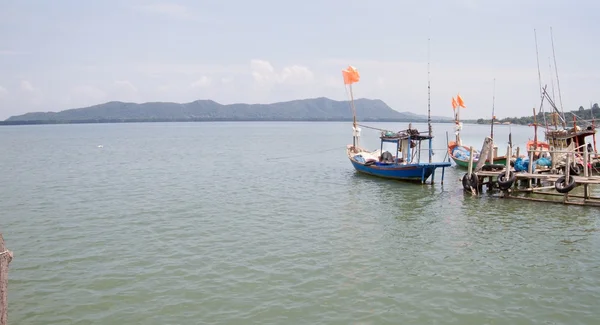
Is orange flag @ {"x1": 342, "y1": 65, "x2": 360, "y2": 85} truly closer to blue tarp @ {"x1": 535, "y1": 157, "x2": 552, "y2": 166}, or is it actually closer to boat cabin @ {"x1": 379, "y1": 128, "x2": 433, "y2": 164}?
boat cabin @ {"x1": 379, "y1": 128, "x2": 433, "y2": 164}

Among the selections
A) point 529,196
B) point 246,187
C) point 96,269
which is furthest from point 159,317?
point 529,196

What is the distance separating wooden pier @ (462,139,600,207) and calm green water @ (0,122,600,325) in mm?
1027

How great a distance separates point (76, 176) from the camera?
1581 inches

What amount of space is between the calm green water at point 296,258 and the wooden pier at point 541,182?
103 centimetres

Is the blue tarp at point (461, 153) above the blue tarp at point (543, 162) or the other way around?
the other way around

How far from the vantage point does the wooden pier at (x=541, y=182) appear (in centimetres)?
2569

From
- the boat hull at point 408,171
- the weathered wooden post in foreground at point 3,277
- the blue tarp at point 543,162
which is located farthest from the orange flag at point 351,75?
the weathered wooden post in foreground at point 3,277

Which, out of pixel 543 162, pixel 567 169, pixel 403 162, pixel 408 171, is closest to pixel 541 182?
pixel 543 162

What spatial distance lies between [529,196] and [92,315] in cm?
2520

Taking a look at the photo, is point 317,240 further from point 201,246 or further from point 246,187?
point 246,187

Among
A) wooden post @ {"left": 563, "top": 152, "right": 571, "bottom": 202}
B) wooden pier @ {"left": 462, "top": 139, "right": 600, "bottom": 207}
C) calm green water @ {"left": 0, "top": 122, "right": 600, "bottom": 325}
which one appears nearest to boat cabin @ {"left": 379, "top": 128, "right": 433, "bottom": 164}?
calm green water @ {"left": 0, "top": 122, "right": 600, "bottom": 325}

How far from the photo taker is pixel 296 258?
17188 mm

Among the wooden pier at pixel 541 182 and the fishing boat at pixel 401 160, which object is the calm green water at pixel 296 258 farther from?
the fishing boat at pixel 401 160

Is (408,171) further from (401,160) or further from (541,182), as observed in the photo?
(541,182)
